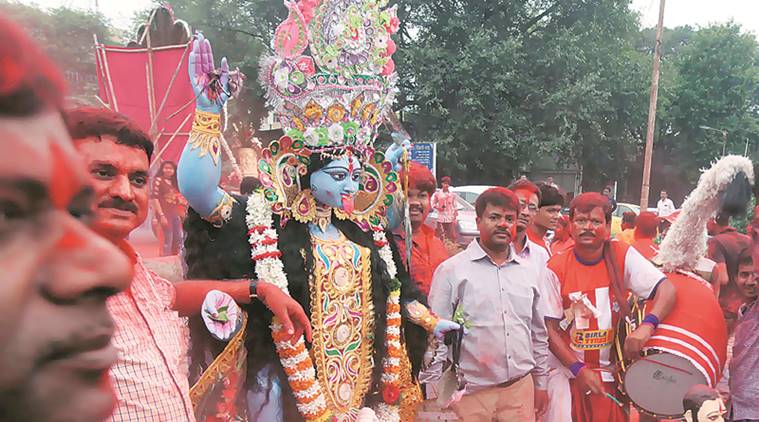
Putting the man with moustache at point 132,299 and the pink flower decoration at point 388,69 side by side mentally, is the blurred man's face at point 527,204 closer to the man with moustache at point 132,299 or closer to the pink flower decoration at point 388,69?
the pink flower decoration at point 388,69

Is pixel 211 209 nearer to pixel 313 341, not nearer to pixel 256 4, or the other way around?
pixel 313 341

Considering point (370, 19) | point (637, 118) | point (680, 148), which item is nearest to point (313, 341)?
point (370, 19)

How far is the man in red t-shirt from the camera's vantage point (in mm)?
3922

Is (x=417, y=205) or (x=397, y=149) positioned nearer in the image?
(x=397, y=149)

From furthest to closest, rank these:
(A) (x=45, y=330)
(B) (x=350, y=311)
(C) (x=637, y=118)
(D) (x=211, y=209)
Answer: (C) (x=637, y=118) → (B) (x=350, y=311) → (D) (x=211, y=209) → (A) (x=45, y=330)

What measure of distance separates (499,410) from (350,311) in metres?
1.27

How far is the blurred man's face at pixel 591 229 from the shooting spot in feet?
12.0

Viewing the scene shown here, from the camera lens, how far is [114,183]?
1.54 meters

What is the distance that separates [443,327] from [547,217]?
2.31 meters

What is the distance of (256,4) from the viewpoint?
14.6 metres

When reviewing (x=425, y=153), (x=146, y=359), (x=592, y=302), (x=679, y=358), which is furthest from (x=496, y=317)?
(x=425, y=153)

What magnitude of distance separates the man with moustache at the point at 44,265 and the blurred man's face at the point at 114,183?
96 centimetres

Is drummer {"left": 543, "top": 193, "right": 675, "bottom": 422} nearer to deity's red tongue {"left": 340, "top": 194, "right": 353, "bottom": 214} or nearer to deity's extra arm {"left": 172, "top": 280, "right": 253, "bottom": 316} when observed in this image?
deity's red tongue {"left": 340, "top": 194, "right": 353, "bottom": 214}

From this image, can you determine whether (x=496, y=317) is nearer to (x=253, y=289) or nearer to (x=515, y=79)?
(x=253, y=289)
